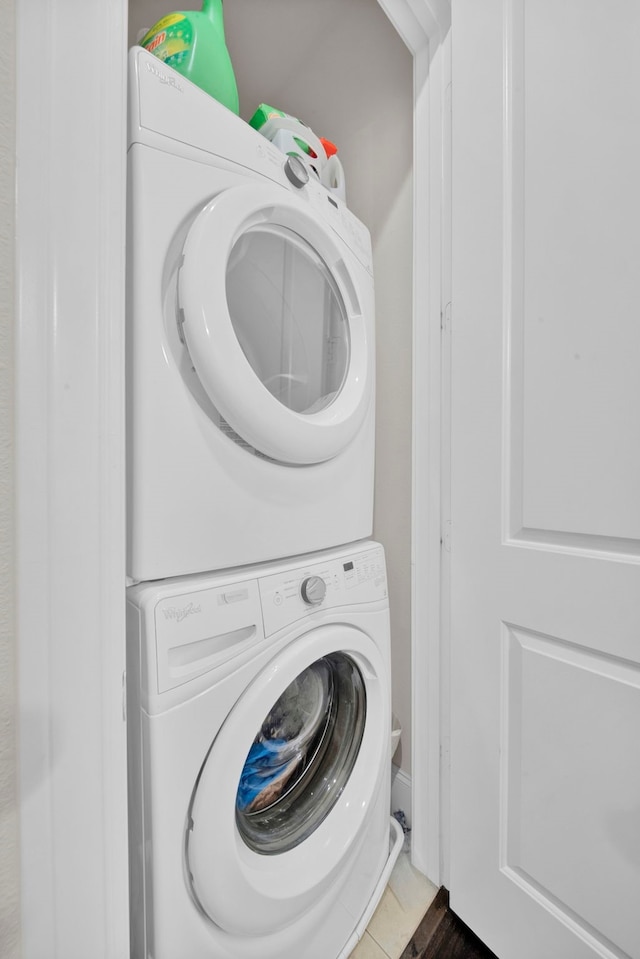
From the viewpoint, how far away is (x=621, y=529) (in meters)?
0.73

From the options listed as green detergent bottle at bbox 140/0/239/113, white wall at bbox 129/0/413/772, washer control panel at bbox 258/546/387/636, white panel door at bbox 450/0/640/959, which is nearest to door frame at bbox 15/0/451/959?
washer control panel at bbox 258/546/387/636

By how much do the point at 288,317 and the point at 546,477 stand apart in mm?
612

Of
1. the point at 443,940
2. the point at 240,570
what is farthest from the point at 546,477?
the point at 443,940

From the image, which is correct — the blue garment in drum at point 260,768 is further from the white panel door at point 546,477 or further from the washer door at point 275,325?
the washer door at point 275,325

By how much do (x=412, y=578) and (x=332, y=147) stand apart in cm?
120

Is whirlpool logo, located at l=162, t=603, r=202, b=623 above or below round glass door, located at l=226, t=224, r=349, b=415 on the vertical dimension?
below

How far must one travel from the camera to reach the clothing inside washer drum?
31.8 inches

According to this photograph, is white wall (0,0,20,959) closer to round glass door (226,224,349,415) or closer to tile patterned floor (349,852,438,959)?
round glass door (226,224,349,415)

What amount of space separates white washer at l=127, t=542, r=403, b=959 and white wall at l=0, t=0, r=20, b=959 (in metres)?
0.22

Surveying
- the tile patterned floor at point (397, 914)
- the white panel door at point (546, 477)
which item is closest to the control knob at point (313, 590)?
the white panel door at point (546, 477)

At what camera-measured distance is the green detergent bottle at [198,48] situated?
2.75 ft

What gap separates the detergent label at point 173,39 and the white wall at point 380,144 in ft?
1.93

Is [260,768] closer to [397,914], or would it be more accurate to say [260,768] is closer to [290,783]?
[290,783]

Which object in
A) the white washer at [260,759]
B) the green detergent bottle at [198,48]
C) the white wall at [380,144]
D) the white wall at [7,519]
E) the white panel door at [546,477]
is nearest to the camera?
the white wall at [7,519]
